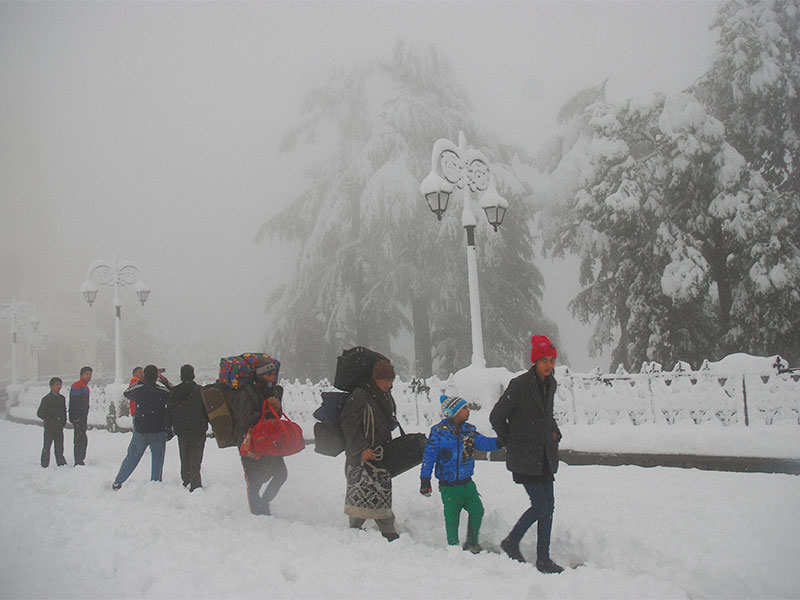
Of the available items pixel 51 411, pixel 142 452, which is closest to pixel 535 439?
pixel 142 452

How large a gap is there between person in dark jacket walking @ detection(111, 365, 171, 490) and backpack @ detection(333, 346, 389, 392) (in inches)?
138

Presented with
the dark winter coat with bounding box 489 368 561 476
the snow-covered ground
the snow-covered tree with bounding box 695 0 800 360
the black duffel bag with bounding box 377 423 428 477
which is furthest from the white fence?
the snow-covered tree with bounding box 695 0 800 360

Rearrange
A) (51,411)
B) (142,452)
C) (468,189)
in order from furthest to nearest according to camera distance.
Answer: (468,189)
(51,411)
(142,452)

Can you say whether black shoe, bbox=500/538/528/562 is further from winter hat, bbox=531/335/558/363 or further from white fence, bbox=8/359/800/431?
white fence, bbox=8/359/800/431

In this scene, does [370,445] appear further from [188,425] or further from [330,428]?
[188,425]

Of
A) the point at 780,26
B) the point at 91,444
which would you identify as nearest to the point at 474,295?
the point at 91,444

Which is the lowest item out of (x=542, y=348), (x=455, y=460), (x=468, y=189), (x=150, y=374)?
(x=455, y=460)

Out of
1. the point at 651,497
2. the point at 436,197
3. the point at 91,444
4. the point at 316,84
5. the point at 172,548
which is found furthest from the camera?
the point at 316,84

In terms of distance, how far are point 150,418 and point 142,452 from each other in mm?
404

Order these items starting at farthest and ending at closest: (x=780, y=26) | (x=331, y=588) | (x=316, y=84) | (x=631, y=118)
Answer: (x=316, y=84)
(x=631, y=118)
(x=780, y=26)
(x=331, y=588)

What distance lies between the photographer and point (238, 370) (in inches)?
217

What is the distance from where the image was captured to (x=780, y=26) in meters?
14.1

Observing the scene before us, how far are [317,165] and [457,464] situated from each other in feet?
63.6

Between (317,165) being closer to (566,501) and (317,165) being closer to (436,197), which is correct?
(436,197)
